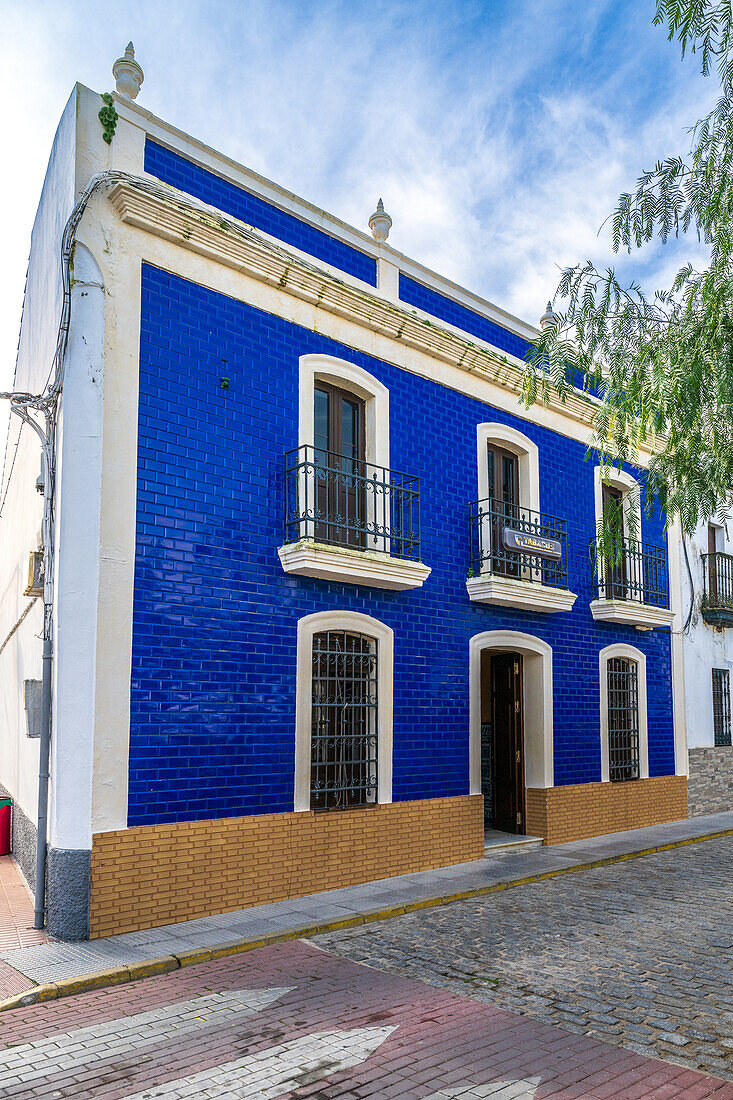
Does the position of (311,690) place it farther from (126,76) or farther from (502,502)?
(126,76)

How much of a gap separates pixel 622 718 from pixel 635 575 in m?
2.35

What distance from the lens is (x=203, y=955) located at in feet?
21.3

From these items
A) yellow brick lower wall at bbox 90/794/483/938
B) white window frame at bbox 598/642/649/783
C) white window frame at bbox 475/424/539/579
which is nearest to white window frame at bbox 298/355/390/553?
white window frame at bbox 475/424/539/579

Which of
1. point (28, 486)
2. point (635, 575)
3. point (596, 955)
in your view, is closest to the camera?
point (596, 955)

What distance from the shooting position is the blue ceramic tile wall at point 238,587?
7.67 metres

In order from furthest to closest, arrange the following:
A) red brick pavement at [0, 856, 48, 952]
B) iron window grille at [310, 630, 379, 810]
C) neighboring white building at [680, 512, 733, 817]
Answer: neighboring white building at [680, 512, 733, 817]
iron window grille at [310, 630, 379, 810]
red brick pavement at [0, 856, 48, 952]

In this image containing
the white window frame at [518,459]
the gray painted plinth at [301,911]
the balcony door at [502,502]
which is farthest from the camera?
the white window frame at [518,459]

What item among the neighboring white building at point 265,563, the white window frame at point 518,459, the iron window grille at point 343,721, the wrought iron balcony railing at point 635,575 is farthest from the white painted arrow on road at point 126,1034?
the wrought iron balcony railing at point 635,575

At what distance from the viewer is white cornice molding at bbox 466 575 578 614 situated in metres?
10.7

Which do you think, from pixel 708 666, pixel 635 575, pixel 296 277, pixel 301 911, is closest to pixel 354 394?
pixel 296 277

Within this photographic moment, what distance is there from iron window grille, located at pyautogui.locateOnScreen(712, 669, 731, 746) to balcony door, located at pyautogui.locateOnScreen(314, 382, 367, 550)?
9603mm

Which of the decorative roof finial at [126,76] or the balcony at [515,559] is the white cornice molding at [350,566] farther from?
the decorative roof finial at [126,76]

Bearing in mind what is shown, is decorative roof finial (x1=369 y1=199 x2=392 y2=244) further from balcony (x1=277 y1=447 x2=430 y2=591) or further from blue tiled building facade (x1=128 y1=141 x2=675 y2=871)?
balcony (x1=277 y1=447 x2=430 y2=591)

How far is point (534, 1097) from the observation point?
14.0 ft
